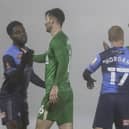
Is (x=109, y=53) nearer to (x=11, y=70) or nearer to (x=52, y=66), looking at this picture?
(x=52, y=66)

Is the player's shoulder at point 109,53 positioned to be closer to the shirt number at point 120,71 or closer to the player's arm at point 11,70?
the shirt number at point 120,71

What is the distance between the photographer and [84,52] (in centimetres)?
787

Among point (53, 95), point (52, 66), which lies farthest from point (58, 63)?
point (53, 95)

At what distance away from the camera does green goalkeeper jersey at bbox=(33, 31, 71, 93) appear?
5.91 meters

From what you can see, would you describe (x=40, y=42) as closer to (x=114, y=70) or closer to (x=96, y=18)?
(x=96, y=18)

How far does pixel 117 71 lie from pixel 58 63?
0.62 meters

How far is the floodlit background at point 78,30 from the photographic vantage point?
25.4 feet

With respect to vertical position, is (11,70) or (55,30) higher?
(55,30)

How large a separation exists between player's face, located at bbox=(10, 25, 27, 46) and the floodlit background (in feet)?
5.19

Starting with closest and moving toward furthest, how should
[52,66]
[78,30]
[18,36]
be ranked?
[52,66]
[18,36]
[78,30]

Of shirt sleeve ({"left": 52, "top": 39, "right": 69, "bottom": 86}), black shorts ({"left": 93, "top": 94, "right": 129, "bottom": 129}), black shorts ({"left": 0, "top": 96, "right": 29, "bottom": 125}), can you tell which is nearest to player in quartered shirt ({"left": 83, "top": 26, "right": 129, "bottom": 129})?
black shorts ({"left": 93, "top": 94, "right": 129, "bottom": 129})

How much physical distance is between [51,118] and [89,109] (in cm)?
187

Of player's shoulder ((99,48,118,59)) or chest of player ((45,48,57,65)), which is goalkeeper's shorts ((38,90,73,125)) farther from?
player's shoulder ((99,48,118,59))

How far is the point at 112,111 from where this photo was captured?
6.21 meters
